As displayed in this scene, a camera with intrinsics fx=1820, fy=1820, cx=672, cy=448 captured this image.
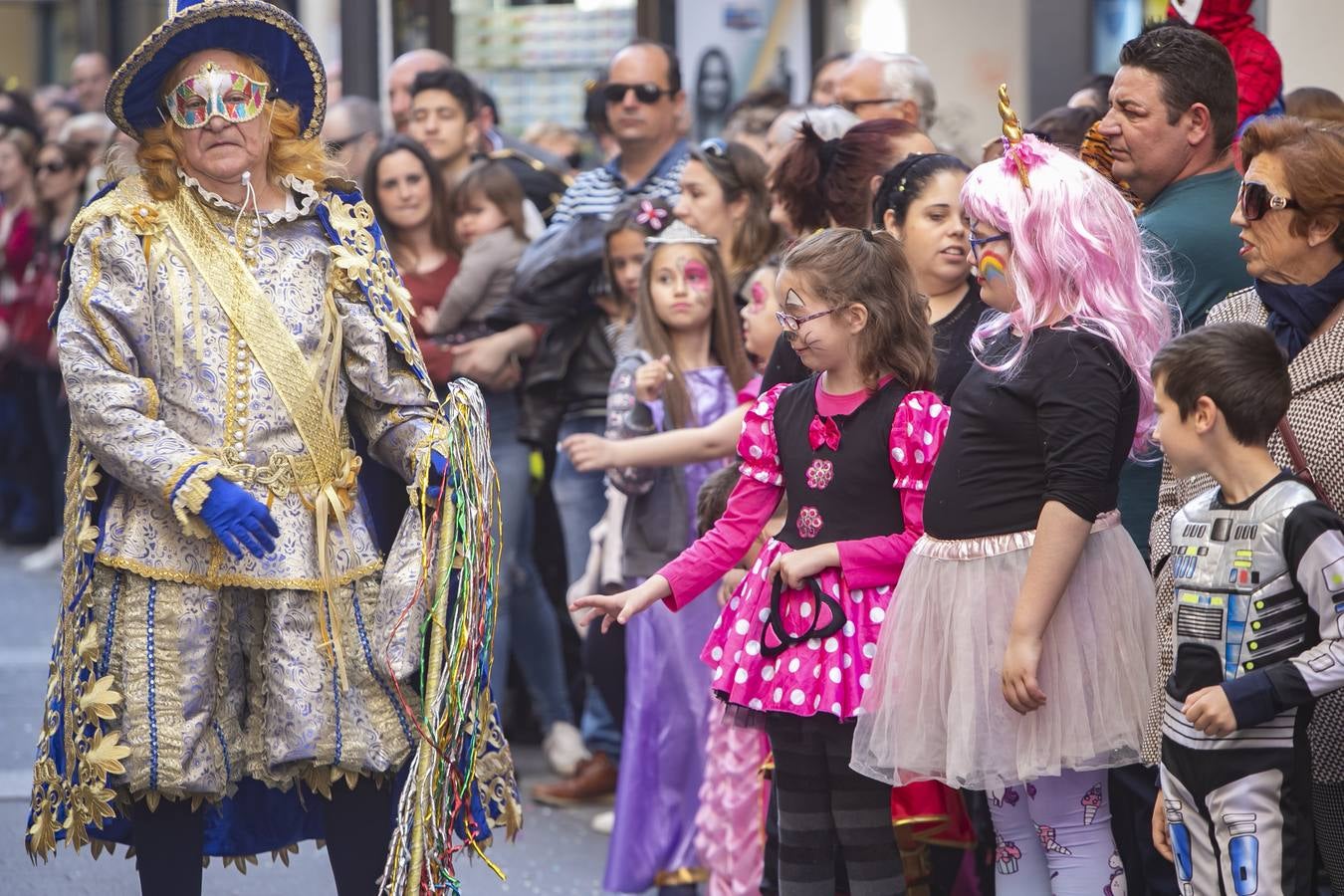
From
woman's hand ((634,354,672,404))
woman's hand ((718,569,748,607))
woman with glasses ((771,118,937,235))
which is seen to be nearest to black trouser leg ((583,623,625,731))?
woman's hand ((634,354,672,404))

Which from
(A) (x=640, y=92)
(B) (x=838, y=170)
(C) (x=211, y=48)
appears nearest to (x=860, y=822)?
(B) (x=838, y=170)

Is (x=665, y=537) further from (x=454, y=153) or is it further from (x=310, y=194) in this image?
(x=454, y=153)

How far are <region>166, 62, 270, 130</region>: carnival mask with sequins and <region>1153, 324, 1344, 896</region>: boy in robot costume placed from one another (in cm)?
207

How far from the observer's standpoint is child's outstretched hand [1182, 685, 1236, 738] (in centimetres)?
308

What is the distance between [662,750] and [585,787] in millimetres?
1230

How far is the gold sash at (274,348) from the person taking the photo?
4023mm

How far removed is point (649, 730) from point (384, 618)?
126 cm

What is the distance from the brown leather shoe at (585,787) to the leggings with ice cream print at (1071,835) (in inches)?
109

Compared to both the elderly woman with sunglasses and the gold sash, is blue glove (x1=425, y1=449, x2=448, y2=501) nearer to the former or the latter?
the gold sash

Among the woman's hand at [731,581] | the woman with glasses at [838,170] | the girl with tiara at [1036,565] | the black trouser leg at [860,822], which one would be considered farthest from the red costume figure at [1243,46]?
the black trouser leg at [860,822]

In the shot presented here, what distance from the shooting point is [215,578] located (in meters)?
3.97

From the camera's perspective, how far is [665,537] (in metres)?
5.31

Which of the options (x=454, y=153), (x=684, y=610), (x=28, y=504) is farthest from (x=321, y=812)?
(x=28, y=504)

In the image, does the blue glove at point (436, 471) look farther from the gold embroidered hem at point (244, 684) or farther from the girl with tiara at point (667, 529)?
the girl with tiara at point (667, 529)
